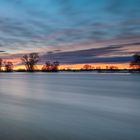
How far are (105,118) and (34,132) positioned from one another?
3615mm

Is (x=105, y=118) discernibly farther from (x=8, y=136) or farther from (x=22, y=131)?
(x=8, y=136)

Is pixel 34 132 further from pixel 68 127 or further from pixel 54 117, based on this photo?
pixel 54 117

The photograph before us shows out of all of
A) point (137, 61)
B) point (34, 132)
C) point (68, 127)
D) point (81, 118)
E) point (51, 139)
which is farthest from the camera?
point (137, 61)

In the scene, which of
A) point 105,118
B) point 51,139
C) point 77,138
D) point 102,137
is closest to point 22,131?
point 51,139

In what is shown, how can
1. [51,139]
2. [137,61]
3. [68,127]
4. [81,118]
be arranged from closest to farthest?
[51,139] < [68,127] < [81,118] < [137,61]

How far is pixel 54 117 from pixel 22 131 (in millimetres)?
2714

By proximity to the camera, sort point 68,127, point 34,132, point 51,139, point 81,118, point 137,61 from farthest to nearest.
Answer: point 137,61
point 81,118
point 68,127
point 34,132
point 51,139

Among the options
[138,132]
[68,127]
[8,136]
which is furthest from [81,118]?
[8,136]

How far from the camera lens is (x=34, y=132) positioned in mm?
7109

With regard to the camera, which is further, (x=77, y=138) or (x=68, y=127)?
(x=68, y=127)

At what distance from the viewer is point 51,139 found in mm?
6320

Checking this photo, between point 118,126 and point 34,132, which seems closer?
point 34,132

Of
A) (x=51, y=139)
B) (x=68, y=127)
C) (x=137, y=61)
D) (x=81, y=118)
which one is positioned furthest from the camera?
(x=137, y=61)

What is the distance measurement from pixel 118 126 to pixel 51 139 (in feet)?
9.28
